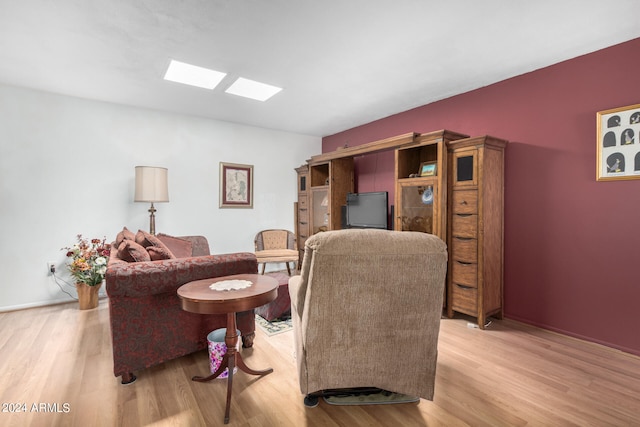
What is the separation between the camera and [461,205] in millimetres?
2926

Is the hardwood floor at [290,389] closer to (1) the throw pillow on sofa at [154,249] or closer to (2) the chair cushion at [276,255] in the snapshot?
(1) the throw pillow on sofa at [154,249]

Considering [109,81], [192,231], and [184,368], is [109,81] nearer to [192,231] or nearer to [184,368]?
[192,231]

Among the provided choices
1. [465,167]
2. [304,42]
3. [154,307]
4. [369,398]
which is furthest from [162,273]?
[465,167]

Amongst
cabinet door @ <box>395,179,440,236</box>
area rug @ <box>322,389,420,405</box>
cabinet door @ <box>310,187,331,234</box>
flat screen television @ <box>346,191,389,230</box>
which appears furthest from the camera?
cabinet door @ <box>310,187,331,234</box>

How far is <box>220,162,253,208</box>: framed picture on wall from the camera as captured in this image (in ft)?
15.0

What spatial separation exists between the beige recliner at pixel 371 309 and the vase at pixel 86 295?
293 cm

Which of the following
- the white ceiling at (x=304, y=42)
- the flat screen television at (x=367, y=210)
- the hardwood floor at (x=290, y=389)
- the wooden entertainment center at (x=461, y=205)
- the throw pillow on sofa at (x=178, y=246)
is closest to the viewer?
the hardwood floor at (x=290, y=389)

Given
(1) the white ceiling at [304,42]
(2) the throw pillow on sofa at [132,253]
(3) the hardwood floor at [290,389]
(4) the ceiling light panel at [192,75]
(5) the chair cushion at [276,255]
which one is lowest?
(3) the hardwood floor at [290,389]

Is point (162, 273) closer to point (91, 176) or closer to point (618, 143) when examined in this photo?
point (91, 176)

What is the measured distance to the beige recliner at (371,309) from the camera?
1451 millimetres

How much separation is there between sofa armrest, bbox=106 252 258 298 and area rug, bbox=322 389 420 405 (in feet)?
3.52

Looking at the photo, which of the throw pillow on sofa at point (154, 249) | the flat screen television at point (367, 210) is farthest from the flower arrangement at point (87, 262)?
the flat screen television at point (367, 210)

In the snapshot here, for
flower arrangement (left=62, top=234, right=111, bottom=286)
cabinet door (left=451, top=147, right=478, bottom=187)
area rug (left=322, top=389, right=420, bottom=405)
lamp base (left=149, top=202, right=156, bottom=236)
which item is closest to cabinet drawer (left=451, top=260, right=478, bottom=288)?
cabinet door (left=451, top=147, right=478, bottom=187)

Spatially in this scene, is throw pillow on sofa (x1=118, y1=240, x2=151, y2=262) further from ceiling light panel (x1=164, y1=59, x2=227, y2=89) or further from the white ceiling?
ceiling light panel (x1=164, y1=59, x2=227, y2=89)
